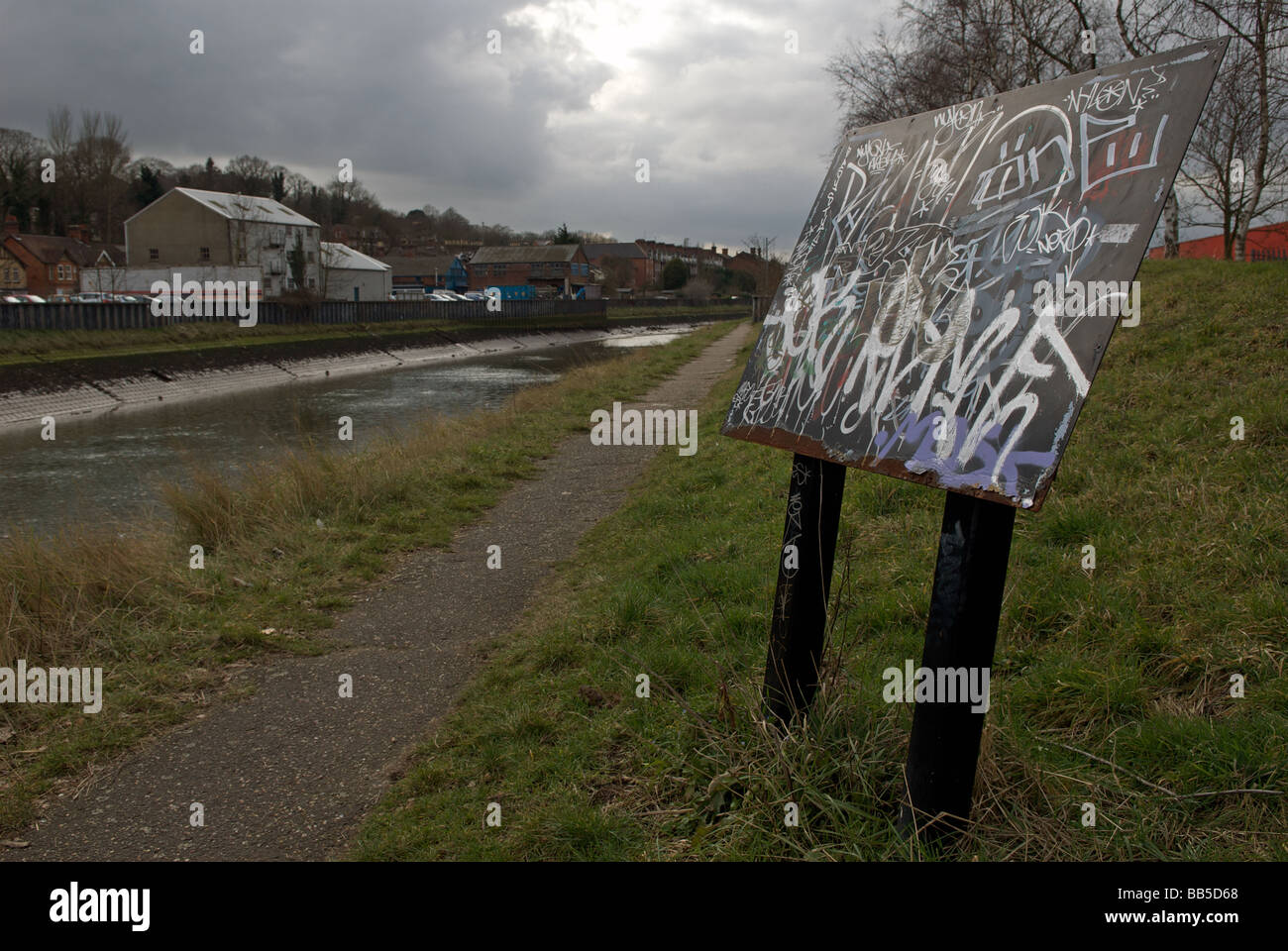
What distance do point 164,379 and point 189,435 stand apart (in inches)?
479

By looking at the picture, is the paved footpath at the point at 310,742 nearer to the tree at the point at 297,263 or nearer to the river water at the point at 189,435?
the river water at the point at 189,435

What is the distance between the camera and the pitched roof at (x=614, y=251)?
154375 mm

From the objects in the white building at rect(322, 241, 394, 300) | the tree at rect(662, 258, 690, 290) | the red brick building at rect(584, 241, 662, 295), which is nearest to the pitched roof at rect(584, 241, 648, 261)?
the red brick building at rect(584, 241, 662, 295)

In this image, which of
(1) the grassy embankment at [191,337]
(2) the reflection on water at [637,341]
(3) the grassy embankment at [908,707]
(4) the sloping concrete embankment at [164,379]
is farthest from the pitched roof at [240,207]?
(3) the grassy embankment at [908,707]

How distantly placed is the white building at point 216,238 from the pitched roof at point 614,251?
81.9 metres

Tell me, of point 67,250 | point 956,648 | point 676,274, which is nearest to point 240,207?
point 67,250

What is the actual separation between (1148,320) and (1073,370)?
9922mm

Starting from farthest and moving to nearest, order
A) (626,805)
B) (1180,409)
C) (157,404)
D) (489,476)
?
(157,404), (489,476), (1180,409), (626,805)

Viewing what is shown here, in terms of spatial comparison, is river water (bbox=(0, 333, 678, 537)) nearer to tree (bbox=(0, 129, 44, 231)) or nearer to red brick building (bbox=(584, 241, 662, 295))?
tree (bbox=(0, 129, 44, 231))

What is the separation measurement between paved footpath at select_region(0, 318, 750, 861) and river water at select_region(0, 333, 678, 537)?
4.65 m

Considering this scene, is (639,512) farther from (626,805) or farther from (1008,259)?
(1008,259)

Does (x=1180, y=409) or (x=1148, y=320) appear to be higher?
(x=1148, y=320)

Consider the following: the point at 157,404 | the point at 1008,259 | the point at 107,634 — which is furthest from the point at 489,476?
the point at 157,404

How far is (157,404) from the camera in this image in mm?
32625
